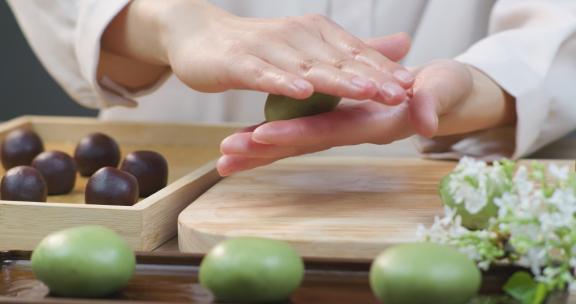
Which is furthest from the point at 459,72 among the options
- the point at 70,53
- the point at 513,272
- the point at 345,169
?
the point at 70,53

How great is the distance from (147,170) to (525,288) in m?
0.59

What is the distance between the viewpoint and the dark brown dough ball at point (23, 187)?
42.3 inches

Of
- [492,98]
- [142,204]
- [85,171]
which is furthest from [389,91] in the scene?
[85,171]

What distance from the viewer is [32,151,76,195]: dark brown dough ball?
3.92ft

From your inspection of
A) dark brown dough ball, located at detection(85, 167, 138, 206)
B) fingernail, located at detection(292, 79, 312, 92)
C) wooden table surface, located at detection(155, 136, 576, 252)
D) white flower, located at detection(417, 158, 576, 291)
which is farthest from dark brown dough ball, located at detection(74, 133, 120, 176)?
white flower, located at detection(417, 158, 576, 291)

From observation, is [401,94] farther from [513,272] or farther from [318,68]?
[513,272]

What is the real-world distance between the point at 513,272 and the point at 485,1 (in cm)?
107

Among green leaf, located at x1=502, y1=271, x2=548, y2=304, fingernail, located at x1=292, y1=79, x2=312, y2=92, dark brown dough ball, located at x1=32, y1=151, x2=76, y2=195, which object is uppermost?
fingernail, located at x1=292, y1=79, x2=312, y2=92

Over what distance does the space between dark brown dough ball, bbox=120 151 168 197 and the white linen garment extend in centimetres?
27

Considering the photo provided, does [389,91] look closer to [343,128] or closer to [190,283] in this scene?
[343,128]

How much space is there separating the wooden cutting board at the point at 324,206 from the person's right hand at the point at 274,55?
133mm

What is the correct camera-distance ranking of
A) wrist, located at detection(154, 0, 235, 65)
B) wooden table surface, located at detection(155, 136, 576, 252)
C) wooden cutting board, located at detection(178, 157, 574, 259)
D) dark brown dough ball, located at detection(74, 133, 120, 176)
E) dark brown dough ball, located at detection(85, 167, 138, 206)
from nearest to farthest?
wooden cutting board, located at detection(178, 157, 574, 259)
dark brown dough ball, located at detection(85, 167, 138, 206)
wrist, located at detection(154, 0, 235, 65)
dark brown dough ball, located at detection(74, 133, 120, 176)
wooden table surface, located at detection(155, 136, 576, 252)

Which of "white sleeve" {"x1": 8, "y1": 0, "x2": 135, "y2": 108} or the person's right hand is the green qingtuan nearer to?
the person's right hand

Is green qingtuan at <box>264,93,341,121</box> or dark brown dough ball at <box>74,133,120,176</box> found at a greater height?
green qingtuan at <box>264,93,341,121</box>
